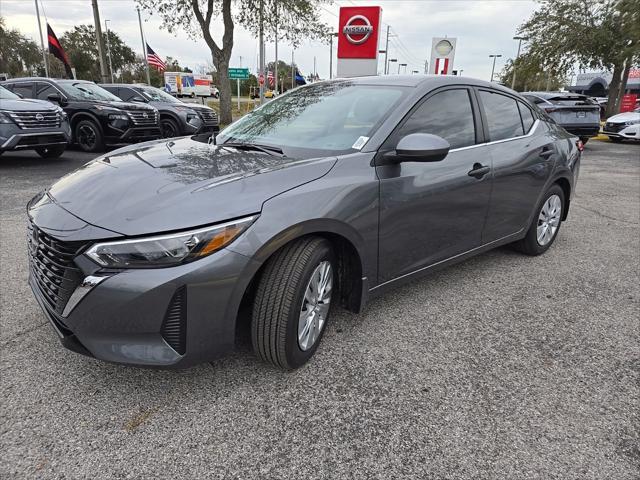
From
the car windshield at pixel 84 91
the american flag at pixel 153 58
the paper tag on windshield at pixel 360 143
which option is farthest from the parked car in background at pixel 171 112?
the american flag at pixel 153 58

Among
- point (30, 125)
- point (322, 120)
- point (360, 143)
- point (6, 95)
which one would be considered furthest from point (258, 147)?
point (6, 95)

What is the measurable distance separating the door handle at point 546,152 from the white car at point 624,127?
534 inches

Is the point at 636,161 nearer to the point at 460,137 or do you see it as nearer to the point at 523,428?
the point at 460,137

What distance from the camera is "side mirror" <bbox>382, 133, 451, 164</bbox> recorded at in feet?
8.01

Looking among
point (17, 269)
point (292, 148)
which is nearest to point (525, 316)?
point (292, 148)

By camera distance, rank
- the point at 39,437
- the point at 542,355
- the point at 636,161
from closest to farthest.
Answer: the point at 39,437 → the point at 542,355 → the point at 636,161

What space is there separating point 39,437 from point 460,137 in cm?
290

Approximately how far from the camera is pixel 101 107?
31.7 ft

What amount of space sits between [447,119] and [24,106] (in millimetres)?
7664

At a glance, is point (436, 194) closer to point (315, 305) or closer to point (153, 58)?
point (315, 305)

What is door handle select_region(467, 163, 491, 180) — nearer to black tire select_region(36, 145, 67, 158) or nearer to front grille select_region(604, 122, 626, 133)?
black tire select_region(36, 145, 67, 158)

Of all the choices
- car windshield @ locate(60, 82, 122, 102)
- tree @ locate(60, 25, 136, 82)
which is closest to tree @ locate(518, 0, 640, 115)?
car windshield @ locate(60, 82, 122, 102)

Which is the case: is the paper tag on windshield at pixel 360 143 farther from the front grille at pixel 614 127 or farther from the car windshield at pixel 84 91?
the front grille at pixel 614 127

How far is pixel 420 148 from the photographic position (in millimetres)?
2439
